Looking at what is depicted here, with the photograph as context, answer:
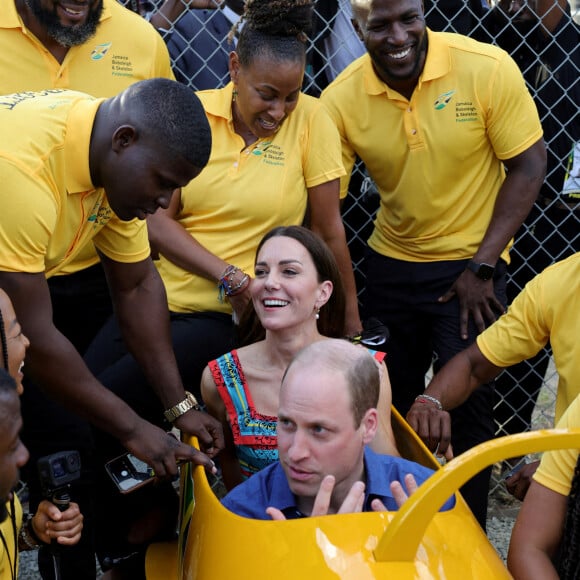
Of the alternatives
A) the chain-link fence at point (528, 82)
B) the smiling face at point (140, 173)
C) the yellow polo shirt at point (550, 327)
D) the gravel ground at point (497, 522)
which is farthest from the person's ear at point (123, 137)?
the gravel ground at point (497, 522)

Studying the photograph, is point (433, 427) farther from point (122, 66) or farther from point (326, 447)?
point (122, 66)

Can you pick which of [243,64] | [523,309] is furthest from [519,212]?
[243,64]

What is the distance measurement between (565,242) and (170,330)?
2076 millimetres

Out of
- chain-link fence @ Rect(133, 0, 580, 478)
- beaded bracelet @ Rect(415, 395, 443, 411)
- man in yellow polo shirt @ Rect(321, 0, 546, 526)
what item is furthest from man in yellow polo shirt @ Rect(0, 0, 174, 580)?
beaded bracelet @ Rect(415, 395, 443, 411)

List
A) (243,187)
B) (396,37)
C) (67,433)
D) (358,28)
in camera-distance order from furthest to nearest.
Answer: (358,28)
(396,37)
(243,187)
(67,433)

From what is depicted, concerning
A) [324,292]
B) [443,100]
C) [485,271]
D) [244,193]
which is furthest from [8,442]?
[443,100]

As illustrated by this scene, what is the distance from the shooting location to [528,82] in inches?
182

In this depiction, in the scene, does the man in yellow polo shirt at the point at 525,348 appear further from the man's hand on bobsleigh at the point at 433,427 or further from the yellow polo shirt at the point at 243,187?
the yellow polo shirt at the point at 243,187

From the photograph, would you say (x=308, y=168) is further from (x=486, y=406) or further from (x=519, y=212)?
(x=486, y=406)

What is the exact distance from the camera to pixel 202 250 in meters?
3.69

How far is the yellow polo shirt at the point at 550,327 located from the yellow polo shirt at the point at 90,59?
1510 millimetres

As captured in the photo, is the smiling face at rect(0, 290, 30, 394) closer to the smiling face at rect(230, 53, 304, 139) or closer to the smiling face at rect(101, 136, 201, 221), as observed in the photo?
the smiling face at rect(101, 136, 201, 221)

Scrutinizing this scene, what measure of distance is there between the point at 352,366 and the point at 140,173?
0.78 m

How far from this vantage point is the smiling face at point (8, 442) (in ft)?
6.62
